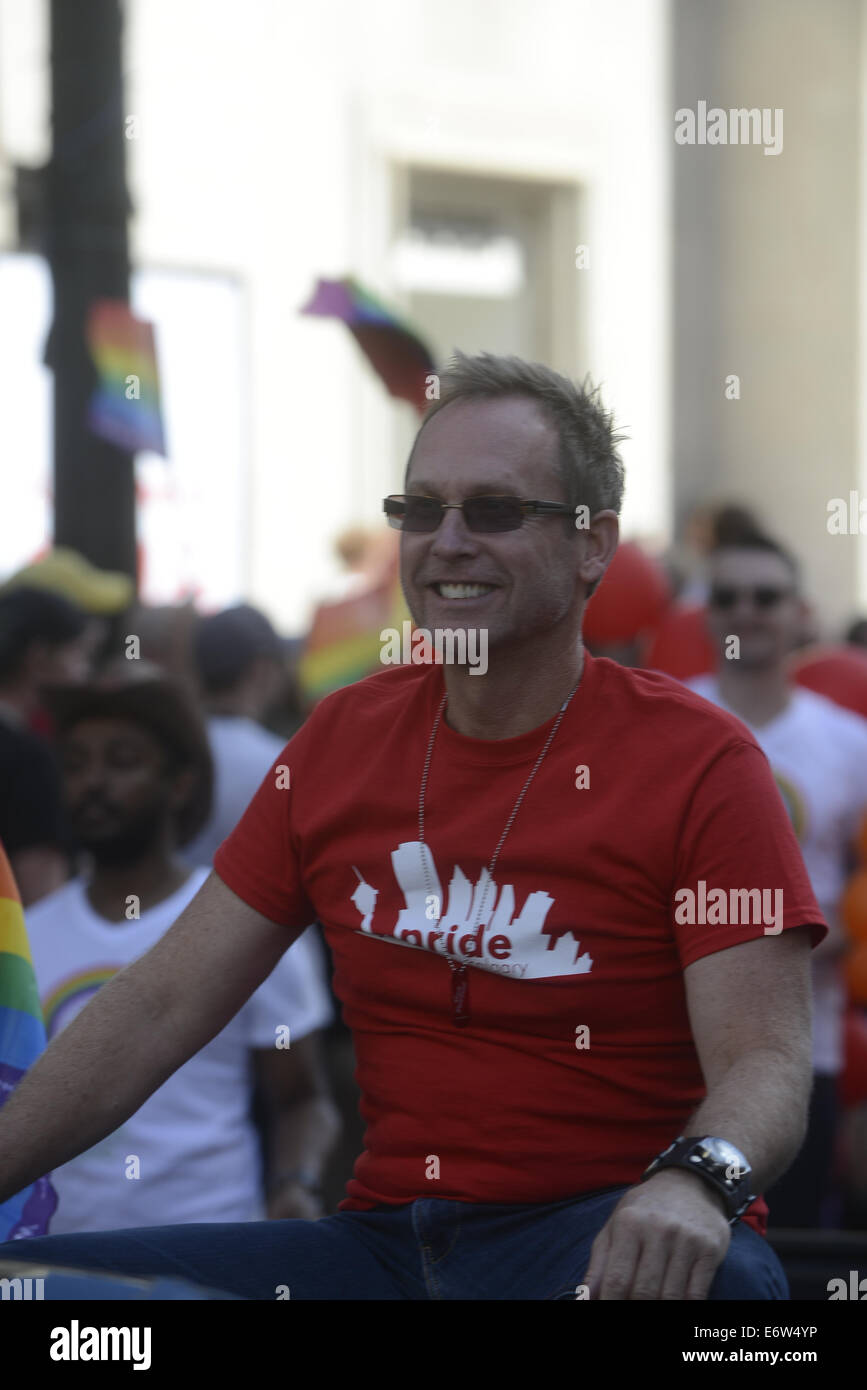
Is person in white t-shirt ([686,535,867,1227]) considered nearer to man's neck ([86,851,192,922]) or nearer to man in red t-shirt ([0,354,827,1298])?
man's neck ([86,851,192,922])

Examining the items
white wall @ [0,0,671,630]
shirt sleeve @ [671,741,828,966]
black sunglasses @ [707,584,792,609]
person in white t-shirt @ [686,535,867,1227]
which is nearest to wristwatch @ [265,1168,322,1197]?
person in white t-shirt @ [686,535,867,1227]

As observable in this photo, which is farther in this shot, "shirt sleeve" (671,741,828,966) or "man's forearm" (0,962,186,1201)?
"man's forearm" (0,962,186,1201)

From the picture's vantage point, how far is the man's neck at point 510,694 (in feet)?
7.21

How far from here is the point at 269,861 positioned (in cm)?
224

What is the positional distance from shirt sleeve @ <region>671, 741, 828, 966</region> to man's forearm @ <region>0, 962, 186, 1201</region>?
67cm

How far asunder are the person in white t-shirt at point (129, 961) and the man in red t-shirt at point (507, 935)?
1.05m

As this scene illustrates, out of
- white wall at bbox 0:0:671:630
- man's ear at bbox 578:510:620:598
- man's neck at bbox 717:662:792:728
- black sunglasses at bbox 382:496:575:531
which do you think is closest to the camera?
black sunglasses at bbox 382:496:575:531

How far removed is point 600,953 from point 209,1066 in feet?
4.95

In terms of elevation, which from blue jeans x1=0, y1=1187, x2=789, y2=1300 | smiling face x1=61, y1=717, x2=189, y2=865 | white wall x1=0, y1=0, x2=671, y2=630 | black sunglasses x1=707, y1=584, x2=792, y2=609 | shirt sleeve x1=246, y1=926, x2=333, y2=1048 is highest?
white wall x1=0, y1=0, x2=671, y2=630

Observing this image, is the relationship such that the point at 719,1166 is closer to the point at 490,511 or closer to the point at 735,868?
the point at 735,868

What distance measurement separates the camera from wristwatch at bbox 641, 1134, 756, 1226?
173cm

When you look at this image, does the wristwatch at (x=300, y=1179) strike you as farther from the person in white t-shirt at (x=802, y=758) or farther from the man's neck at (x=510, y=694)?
the man's neck at (x=510, y=694)

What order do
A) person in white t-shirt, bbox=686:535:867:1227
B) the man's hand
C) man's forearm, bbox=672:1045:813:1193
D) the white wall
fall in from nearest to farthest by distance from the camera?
1. the man's hand
2. man's forearm, bbox=672:1045:813:1193
3. person in white t-shirt, bbox=686:535:867:1227
4. the white wall
